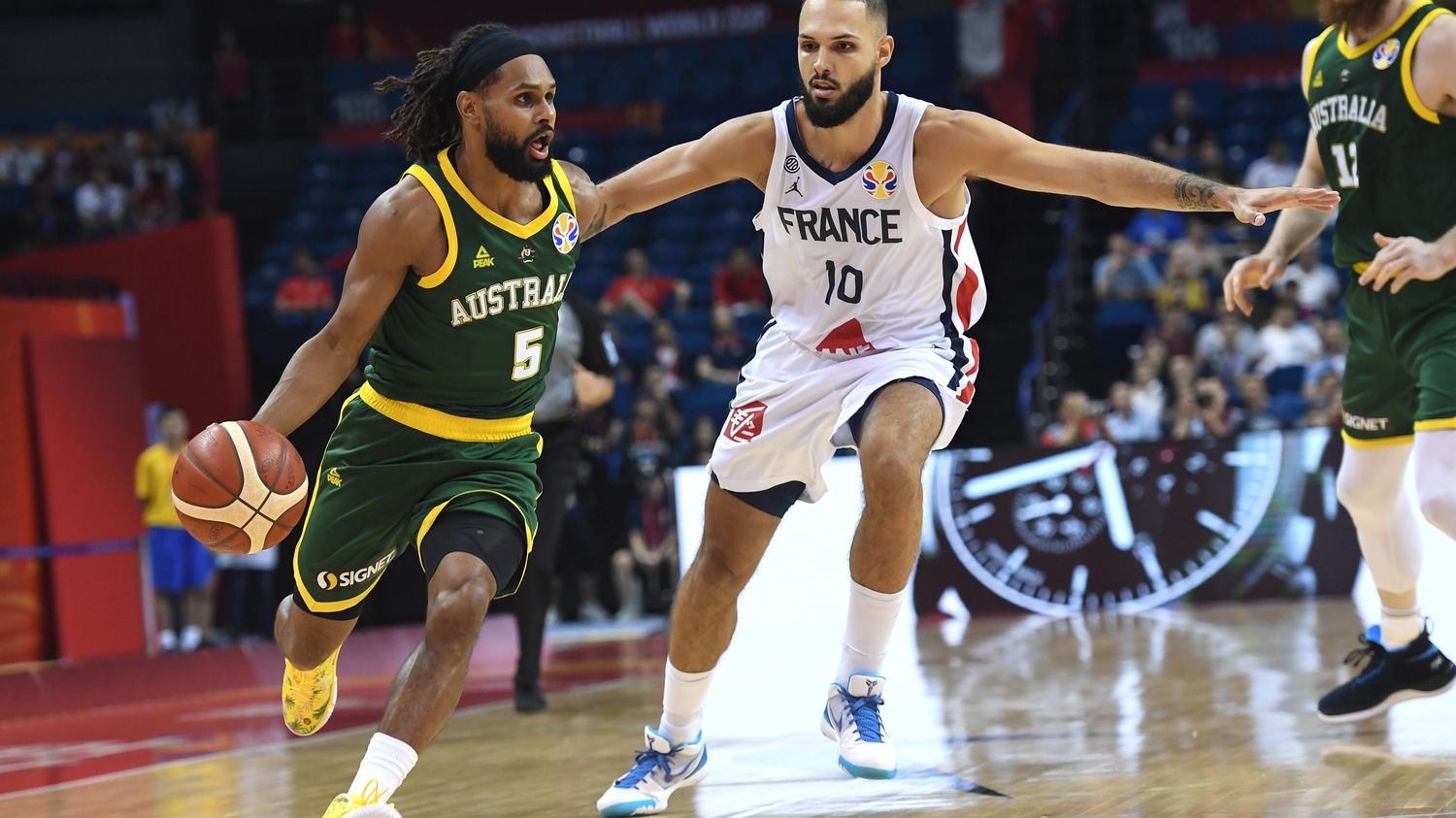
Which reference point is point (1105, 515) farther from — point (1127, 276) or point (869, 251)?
point (869, 251)

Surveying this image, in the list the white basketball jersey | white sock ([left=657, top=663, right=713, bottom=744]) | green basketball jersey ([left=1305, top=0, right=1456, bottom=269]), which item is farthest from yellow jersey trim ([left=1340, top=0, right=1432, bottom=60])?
white sock ([left=657, top=663, right=713, bottom=744])

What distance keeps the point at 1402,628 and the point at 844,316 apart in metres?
2.32

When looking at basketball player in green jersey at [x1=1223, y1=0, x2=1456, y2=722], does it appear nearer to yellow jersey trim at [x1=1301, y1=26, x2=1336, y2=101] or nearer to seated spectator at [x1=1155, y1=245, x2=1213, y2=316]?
yellow jersey trim at [x1=1301, y1=26, x2=1336, y2=101]

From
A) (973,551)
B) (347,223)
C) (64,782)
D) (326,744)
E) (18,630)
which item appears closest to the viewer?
(64,782)

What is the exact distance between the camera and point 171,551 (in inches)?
473

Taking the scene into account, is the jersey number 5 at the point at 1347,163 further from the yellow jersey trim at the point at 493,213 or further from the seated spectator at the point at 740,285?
the seated spectator at the point at 740,285

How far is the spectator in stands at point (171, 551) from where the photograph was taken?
1201 cm

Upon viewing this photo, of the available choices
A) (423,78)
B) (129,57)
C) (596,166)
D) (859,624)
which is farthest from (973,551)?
(129,57)

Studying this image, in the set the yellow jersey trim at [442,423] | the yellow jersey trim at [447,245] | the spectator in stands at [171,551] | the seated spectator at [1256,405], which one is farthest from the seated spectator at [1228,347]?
A: the yellow jersey trim at [447,245]

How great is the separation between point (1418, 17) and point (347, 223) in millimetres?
13924

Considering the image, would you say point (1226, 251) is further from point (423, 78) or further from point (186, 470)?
point (186, 470)

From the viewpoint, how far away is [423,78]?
15.5ft

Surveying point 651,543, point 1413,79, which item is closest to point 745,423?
point 1413,79

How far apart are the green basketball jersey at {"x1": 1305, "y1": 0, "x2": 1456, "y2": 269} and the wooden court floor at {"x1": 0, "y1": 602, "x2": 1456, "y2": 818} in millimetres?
1687
